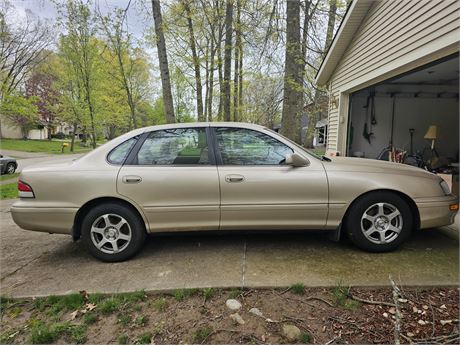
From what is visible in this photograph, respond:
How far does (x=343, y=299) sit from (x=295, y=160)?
142 centimetres

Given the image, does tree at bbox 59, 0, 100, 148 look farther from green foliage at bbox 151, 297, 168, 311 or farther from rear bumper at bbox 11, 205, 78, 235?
green foliage at bbox 151, 297, 168, 311

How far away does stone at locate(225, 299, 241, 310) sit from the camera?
2.36 meters

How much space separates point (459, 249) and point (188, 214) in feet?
10.3

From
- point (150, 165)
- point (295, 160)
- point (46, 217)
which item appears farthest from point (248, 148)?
point (46, 217)

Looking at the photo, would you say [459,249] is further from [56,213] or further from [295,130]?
[295,130]

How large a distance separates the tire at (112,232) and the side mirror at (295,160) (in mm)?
1778

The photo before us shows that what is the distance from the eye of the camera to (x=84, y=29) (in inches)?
549

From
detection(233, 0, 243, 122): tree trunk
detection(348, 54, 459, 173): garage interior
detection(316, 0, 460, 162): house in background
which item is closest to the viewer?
detection(316, 0, 460, 162): house in background

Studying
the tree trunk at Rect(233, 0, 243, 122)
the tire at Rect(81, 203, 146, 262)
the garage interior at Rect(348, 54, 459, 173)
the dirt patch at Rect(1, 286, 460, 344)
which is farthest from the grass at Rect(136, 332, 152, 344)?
the tree trunk at Rect(233, 0, 243, 122)

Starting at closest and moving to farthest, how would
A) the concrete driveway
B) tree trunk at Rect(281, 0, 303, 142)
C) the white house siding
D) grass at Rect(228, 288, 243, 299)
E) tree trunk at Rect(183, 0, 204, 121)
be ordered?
grass at Rect(228, 288, 243, 299) → the concrete driveway → the white house siding → tree trunk at Rect(281, 0, 303, 142) → tree trunk at Rect(183, 0, 204, 121)

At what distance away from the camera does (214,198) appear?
10.3ft

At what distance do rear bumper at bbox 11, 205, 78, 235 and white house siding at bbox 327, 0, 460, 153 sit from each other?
5.24 m

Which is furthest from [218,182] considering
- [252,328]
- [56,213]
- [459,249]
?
[459,249]

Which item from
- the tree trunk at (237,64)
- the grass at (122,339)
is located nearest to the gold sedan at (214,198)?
the grass at (122,339)
